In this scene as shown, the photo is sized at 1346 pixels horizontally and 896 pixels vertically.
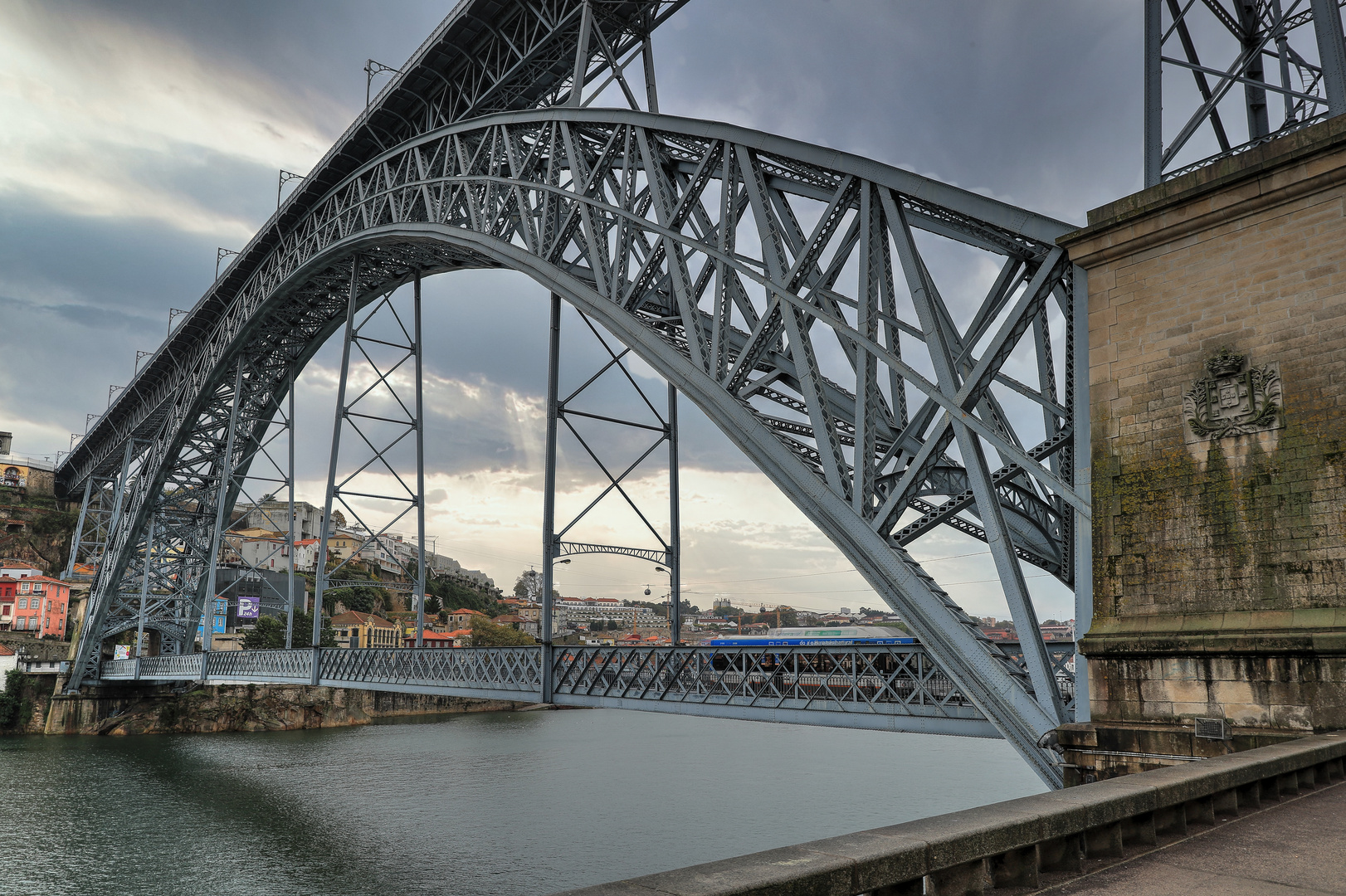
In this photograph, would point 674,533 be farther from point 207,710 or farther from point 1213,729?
point 207,710

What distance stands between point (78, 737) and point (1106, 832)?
5674 cm

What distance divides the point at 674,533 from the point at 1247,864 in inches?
624

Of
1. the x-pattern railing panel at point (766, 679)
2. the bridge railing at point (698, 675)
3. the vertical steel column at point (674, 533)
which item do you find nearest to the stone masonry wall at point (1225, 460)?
the bridge railing at point (698, 675)

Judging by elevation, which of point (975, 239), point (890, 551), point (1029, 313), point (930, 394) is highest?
point (975, 239)

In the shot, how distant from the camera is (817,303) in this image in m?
→ 15.1

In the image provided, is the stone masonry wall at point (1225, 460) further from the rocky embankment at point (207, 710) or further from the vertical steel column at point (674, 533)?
the rocky embankment at point (207, 710)

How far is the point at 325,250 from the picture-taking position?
31.2m

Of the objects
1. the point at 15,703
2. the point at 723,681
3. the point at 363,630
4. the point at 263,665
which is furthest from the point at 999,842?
the point at 363,630

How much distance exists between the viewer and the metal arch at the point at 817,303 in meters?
11.2

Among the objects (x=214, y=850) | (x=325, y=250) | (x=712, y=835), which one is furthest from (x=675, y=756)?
(x=325, y=250)

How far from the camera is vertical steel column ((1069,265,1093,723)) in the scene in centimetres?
1007

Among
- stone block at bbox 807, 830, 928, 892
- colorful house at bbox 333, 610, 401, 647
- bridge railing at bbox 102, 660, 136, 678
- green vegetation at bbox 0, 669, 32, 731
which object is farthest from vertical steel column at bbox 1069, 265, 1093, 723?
colorful house at bbox 333, 610, 401, 647

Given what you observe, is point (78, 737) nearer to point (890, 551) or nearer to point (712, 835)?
point (712, 835)

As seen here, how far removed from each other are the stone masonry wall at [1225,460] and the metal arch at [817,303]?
2.30 ft
